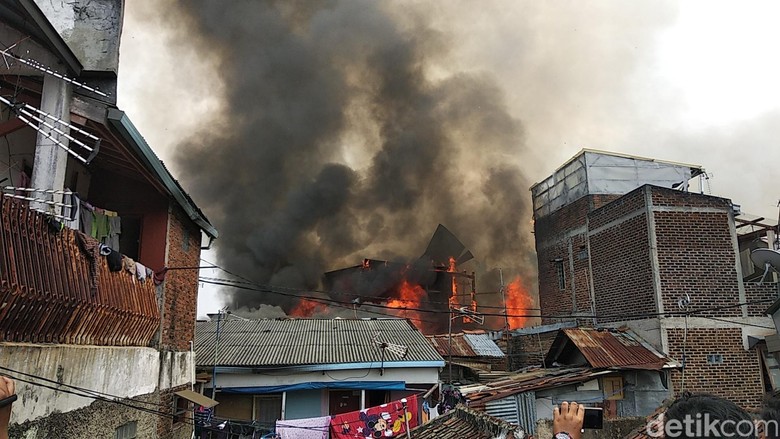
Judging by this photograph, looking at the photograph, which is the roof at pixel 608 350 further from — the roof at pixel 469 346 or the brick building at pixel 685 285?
the roof at pixel 469 346

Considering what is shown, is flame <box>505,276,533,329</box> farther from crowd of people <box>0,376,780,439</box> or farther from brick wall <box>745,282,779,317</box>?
crowd of people <box>0,376,780,439</box>

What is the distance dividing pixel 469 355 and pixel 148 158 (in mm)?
14189

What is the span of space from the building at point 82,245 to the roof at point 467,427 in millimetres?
4101

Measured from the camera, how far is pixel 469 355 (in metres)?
18.8

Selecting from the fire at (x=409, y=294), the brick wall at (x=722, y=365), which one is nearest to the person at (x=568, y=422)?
the brick wall at (x=722, y=365)

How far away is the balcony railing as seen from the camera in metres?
4.59

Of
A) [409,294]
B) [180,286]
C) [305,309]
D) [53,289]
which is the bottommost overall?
[53,289]

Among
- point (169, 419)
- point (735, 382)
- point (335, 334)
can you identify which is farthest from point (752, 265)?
point (169, 419)

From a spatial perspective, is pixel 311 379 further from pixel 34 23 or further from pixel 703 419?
pixel 703 419

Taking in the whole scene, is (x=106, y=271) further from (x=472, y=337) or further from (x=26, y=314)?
(x=472, y=337)

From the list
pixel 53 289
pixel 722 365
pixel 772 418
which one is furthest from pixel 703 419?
pixel 722 365

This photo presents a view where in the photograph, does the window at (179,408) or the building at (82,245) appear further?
the window at (179,408)

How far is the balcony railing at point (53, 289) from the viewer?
459 centimetres

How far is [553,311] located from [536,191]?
5343 mm
